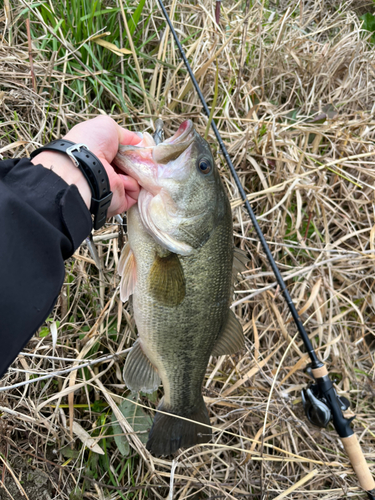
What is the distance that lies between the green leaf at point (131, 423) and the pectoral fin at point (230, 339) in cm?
74

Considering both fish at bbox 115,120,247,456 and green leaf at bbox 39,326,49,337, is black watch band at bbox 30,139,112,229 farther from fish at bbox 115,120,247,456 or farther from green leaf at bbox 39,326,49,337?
green leaf at bbox 39,326,49,337

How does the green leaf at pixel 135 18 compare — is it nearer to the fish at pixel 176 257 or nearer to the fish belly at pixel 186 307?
the fish at pixel 176 257

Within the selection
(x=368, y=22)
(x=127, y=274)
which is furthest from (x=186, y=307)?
(x=368, y=22)

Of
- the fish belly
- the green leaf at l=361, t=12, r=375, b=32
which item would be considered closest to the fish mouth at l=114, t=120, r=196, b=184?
the fish belly

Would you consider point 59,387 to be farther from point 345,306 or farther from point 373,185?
point 373,185

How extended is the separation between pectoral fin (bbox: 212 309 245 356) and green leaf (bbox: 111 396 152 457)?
0.74m

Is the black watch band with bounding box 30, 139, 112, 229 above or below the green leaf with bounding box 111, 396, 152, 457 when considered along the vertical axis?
above

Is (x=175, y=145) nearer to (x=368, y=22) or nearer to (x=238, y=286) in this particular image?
(x=238, y=286)

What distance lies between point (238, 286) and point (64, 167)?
1.65m

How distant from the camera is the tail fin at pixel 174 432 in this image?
182cm

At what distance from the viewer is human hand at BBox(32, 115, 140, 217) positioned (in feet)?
4.87

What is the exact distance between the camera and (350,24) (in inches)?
158

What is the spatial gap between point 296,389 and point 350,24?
12.5 ft

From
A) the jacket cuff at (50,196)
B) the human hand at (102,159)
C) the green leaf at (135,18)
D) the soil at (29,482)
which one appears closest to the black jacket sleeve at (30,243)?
the jacket cuff at (50,196)
